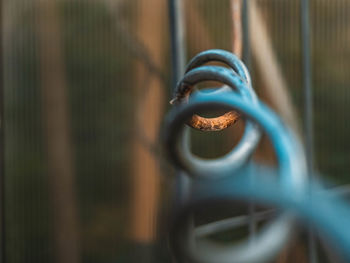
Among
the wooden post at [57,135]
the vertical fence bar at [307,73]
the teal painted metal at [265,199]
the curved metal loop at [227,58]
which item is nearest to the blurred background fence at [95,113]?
the wooden post at [57,135]

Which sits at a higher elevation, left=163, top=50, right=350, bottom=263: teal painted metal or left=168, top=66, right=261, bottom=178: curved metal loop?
left=168, top=66, right=261, bottom=178: curved metal loop

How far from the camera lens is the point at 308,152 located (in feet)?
6.89

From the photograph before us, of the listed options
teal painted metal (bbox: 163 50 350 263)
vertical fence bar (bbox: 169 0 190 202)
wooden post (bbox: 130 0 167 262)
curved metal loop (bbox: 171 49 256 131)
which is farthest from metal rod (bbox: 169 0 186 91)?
wooden post (bbox: 130 0 167 262)

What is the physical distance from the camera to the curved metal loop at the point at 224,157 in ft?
1.46

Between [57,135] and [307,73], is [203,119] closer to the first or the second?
[307,73]

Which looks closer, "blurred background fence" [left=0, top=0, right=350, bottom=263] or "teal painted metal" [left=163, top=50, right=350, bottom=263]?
"teal painted metal" [left=163, top=50, right=350, bottom=263]

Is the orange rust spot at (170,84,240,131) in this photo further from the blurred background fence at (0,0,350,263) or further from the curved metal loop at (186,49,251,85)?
the blurred background fence at (0,0,350,263)

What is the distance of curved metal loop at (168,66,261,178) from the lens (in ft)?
1.46

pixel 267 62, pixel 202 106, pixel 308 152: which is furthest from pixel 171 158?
pixel 267 62

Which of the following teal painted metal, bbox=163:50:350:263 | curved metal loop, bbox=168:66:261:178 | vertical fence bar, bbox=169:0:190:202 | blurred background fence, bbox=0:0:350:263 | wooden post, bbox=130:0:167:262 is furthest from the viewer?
wooden post, bbox=130:0:167:262

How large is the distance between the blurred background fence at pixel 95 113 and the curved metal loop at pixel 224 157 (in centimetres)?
219

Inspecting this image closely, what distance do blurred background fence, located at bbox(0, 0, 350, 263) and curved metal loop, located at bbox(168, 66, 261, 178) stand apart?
219cm

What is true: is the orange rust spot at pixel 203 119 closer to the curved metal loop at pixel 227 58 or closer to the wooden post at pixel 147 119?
the curved metal loop at pixel 227 58

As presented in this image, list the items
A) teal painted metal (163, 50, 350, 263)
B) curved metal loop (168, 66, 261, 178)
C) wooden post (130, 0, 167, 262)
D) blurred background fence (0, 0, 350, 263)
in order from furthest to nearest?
wooden post (130, 0, 167, 262) < blurred background fence (0, 0, 350, 263) < curved metal loop (168, 66, 261, 178) < teal painted metal (163, 50, 350, 263)
